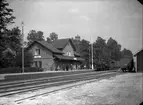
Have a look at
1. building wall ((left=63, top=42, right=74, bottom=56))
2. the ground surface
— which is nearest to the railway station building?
building wall ((left=63, top=42, right=74, bottom=56))


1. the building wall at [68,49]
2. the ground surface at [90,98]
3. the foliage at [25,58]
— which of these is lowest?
the ground surface at [90,98]

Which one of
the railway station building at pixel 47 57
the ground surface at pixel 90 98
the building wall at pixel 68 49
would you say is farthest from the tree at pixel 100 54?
the ground surface at pixel 90 98

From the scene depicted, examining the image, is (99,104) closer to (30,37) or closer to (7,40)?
(7,40)

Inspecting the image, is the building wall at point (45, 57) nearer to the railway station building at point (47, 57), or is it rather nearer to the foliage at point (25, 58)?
the railway station building at point (47, 57)

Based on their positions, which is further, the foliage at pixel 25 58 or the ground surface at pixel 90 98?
the foliage at pixel 25 58

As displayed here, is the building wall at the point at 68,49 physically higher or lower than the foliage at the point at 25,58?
higher

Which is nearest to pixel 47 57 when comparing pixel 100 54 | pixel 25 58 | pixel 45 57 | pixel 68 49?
pixel 45 57

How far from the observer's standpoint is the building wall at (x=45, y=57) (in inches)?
1261

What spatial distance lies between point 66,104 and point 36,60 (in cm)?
2778

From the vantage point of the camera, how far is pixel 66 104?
20.1ft

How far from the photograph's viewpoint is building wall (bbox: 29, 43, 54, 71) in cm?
3203

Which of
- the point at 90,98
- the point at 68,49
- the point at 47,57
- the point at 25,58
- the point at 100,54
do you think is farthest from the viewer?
the point at 100,54

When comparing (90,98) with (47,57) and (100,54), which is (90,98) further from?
(100,54)

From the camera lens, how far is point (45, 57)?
32688mm
